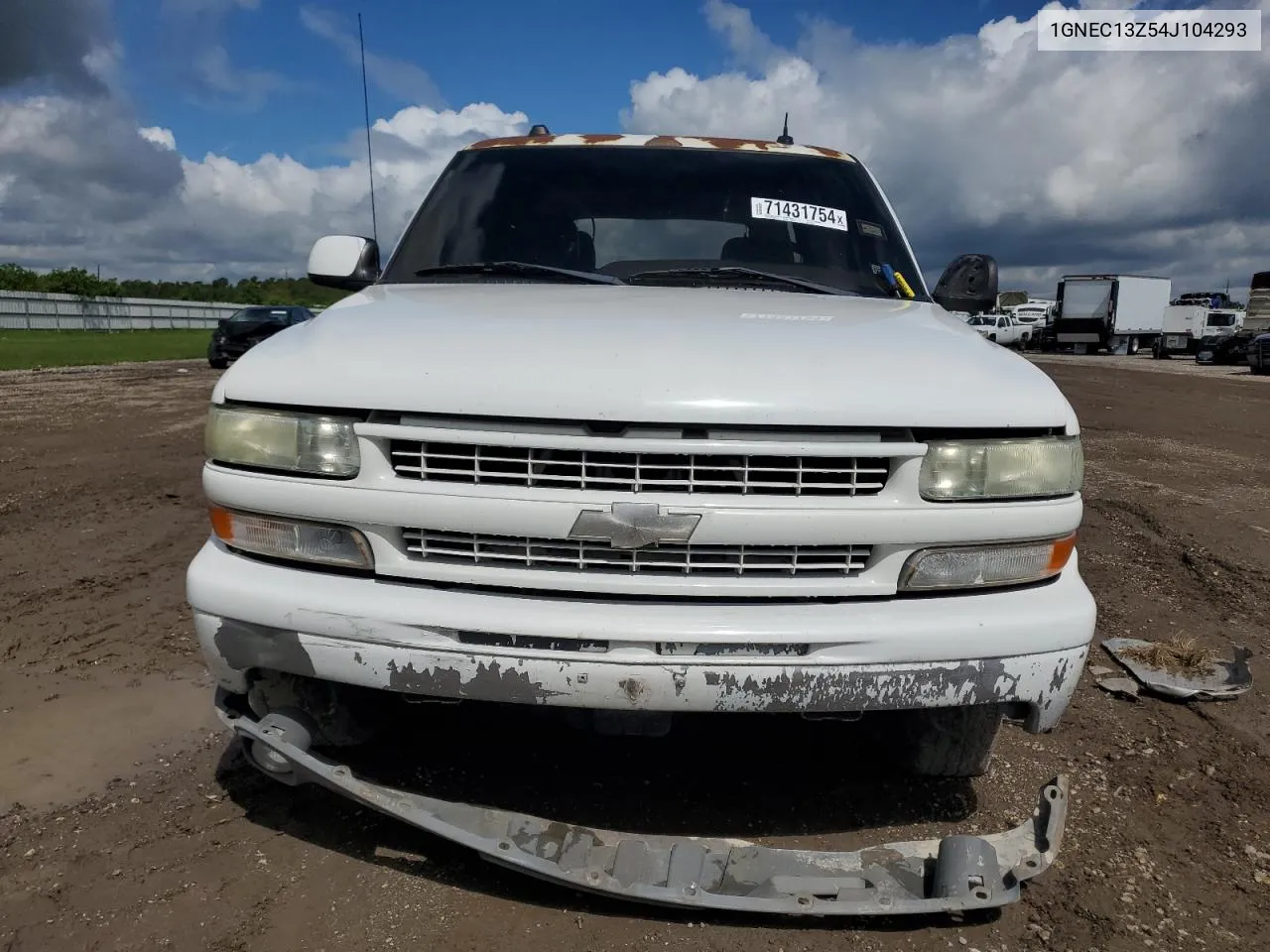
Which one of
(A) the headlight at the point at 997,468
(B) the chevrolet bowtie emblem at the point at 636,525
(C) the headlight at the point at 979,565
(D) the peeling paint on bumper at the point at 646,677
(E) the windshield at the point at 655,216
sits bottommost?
(D) the peeling paint on bumper at the point at 646,677

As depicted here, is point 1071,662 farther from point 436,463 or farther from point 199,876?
point 199,876

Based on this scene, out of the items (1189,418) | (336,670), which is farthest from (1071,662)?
(1189,418)

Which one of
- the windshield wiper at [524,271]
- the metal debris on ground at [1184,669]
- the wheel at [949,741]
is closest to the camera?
the wheel at [949,741]

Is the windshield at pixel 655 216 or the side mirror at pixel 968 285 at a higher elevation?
the windshield at pixel 655 216

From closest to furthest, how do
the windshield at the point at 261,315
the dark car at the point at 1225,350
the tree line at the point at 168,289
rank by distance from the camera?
1. the windshield at the point at 261,315
2. the dark car at the point at 1225,350
3. the tree line at the point at 168,289

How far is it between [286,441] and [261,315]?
21.8m

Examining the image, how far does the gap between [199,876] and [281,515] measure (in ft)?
3.02

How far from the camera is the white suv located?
6.55 feet

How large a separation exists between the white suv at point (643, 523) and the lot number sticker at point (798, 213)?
128 cm

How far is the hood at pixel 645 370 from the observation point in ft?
6.52

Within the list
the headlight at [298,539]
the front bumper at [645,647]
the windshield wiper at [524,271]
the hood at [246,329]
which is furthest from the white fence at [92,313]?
the front bumper at [645,647]

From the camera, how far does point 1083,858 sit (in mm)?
2441

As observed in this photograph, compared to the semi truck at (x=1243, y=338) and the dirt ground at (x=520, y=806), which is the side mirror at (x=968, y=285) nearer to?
the dirt ground at (x=520, y=806)

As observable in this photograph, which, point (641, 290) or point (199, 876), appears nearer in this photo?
point (199, 876)
